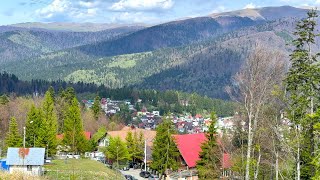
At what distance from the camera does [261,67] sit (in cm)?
2519

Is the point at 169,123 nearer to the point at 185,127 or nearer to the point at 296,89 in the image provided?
the point at 296,89

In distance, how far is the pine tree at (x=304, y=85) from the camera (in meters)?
23.2

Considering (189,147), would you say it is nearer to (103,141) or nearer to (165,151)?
(165,151)

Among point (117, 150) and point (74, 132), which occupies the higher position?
point (74, 132)

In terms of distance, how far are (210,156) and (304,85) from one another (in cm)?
2554

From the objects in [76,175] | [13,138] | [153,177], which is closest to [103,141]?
[153,177]

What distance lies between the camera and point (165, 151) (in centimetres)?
5512

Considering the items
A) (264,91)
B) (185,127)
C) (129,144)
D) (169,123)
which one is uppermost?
(264,91)

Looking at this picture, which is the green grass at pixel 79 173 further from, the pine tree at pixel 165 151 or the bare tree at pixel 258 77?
the bare tree at pixel 258 77

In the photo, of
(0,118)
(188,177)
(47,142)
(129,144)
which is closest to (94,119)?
(0,118)

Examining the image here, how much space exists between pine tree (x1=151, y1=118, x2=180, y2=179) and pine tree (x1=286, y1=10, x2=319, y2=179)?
31.2 metres

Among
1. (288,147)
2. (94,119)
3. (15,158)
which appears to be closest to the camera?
(288,147)

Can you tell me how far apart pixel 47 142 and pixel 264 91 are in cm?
4357

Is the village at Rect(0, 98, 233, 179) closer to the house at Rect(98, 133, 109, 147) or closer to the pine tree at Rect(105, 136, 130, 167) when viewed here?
the house at Rect(98, 133, 109, 147)
